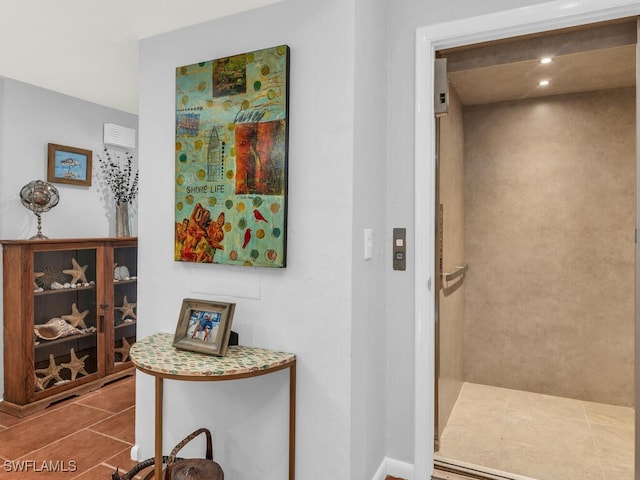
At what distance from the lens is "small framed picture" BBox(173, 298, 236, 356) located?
5.78 ft

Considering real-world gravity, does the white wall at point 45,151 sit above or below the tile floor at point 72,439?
above

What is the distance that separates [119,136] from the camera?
374 centimetres

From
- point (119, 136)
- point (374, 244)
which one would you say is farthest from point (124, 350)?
point (374, 244)

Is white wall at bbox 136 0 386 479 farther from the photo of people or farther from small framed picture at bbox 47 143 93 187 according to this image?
small framed picture at bbox 47 143 93 187

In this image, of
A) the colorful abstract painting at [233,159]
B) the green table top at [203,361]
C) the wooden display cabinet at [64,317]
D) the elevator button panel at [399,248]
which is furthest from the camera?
the wooden display cabinet at [64,317]

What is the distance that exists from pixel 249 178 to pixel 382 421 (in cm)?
131

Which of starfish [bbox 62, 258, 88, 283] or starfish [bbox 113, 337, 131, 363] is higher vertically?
starfish [bbox 62, 258, 88, 283]

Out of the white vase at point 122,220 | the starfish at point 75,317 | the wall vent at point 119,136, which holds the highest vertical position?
the wall vent at point 119,136

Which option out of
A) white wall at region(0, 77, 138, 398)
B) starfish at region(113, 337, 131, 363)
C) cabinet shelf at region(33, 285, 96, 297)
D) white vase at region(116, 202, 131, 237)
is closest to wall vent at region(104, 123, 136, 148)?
white wall at region(0, 77, 138, 398)

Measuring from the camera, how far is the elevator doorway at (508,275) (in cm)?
254

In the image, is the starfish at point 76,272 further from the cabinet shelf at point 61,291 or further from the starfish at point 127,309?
the starfish at point 127,309

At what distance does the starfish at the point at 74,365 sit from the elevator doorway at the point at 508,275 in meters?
2.54

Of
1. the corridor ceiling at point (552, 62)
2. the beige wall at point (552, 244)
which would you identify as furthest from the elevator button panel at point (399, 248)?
the beige wall at point (552, 244)

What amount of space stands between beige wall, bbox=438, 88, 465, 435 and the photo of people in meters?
1.23
